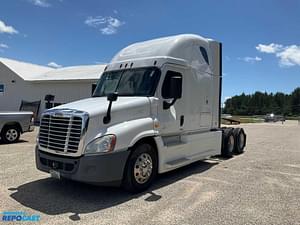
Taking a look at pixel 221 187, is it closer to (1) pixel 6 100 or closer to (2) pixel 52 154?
(2) pixel 52 154

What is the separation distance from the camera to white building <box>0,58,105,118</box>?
22.0 meters

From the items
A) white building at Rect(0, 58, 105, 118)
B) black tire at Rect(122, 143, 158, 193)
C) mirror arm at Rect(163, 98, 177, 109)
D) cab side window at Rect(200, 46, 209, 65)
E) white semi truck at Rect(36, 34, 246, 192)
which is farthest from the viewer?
white building at Rect(0, 58, 105, 118)

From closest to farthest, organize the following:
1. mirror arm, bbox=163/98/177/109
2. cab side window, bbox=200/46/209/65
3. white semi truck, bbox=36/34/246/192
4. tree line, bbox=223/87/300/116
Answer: white semi truck, bbox=36/34/246/192, mirror arm, bbox=163/98/177/109, cab side window, bbox=200/46/209/65, tree line, bbox=223/87/300/116

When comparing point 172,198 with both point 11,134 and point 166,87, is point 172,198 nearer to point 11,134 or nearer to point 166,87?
point 166,87

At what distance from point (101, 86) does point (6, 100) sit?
74.1 ft

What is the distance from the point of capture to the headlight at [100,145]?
5074mm

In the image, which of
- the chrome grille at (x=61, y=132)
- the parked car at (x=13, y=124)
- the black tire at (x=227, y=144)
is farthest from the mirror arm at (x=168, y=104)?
the parked car at (x=13, y=124)

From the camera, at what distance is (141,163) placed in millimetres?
5766

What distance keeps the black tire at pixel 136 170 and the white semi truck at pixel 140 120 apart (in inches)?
0.7

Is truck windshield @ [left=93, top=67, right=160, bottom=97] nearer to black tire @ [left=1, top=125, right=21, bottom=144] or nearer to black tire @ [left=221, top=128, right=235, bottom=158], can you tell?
black tire @ [left=221, top=128, right=235, bottom=158]

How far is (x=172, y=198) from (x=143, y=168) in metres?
0.82

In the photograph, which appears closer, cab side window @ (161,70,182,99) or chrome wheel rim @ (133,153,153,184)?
chrome wheel rim @ (133,153,153,184)

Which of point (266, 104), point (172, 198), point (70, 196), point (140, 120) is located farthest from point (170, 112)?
point (266, 104)

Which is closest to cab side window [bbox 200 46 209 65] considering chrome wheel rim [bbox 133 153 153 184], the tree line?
chrome wheel rim [bbox 133 153 153 184]
